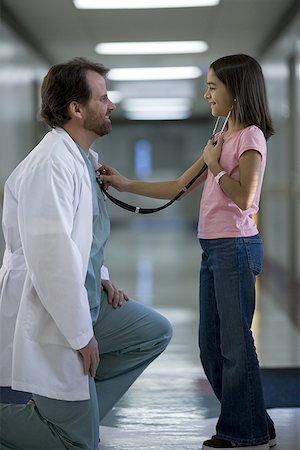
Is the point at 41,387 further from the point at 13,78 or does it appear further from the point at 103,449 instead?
the point at 13,78

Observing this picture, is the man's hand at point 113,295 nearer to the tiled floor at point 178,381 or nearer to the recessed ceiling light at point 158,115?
the tiled floor at point 178,381

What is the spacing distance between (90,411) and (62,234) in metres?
0.56

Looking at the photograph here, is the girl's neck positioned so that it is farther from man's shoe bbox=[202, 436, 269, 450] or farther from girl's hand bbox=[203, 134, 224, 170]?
man's shoe bbox=[202, 436, 269, 450]

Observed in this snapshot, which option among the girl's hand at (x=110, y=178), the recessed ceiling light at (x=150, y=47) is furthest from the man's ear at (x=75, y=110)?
the recessed ceiling light at (x=150, y=47)

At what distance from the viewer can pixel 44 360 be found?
7.91 ft

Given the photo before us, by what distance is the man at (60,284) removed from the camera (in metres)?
2.36

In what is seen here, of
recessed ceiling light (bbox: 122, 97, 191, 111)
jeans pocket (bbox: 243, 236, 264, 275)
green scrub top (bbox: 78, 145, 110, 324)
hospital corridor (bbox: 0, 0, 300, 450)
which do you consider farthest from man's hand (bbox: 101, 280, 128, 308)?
recessed ceiling light (bbox: 122, 97, 191, 111)

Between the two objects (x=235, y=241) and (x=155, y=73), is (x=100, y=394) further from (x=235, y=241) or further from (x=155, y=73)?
(x=155, y=73)

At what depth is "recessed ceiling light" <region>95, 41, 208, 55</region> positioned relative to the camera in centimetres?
1056

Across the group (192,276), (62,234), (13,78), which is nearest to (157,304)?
(192,276)

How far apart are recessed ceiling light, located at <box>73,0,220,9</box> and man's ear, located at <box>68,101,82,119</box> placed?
561cm

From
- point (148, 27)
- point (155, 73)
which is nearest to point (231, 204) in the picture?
point (148, 27)

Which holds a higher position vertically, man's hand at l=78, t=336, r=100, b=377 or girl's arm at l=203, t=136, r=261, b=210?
girl's arm at l=203, t=136, r=261, b=210

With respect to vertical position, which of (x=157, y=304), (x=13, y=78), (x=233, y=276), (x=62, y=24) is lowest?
(x=157, y=304)
